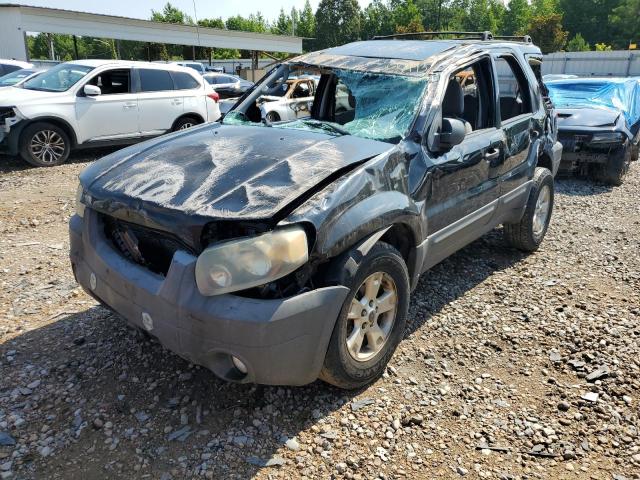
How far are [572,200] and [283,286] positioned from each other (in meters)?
6.25

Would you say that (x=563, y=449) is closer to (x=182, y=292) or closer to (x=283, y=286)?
(x=283, y=286)

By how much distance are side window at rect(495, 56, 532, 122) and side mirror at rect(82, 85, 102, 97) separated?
22.2 ft

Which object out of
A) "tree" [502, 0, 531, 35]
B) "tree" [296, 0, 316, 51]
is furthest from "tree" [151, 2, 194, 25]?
"tree" [502, 0, 531, 35]

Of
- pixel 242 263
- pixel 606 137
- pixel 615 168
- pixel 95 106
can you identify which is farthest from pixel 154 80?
pixel 242 263

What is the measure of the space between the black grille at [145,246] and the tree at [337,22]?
245 feet

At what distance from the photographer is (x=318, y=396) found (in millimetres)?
2961

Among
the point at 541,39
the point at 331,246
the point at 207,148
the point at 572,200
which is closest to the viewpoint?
the point at 331,246

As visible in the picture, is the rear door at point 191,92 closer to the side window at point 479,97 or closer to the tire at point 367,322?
the side window at point 479,97

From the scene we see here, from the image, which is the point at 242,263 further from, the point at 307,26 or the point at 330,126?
the point at 307,26

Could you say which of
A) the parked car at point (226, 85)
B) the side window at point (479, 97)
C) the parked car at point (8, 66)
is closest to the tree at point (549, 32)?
the parked car at point (226, 85)

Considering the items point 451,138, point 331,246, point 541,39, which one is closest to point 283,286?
point 331,246

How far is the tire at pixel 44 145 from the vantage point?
825cm

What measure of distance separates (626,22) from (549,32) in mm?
21787

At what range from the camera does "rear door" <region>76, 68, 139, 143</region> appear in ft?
28.9
